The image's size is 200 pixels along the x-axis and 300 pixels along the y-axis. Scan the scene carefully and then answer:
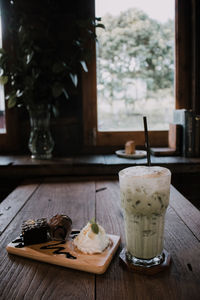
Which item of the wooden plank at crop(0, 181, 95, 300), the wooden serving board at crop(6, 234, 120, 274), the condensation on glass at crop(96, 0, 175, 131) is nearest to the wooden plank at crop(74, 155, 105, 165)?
the condensation on glass at crop(96, 0, 175, 131)

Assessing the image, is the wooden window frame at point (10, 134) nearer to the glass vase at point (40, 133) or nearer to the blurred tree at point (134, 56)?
the glass vase at point (40, 133)

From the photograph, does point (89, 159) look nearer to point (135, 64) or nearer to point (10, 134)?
point (10, 134)

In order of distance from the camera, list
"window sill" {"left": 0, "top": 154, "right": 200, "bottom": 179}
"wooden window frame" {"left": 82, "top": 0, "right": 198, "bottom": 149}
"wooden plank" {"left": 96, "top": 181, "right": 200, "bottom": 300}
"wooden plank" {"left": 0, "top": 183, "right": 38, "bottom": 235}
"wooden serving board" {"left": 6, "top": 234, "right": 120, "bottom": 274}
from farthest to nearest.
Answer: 1. "wooden window frame" {"left": 82, "top": 0, "right": 198, "bottom": 149}
2. "window sill" {"left": 0, "top": 154, "right": 200, "bottom": 179}
3. "wooden plank" {"left": 0, "top": 183, "right": 38, "bottom": 235}
4. "wooden serving board" {"left": 6, "top": 234, "right": 120, "bottom": 274}
5. "wooden plank" {"left": 96, "top": 181, "right": 200, "bottom": 300}

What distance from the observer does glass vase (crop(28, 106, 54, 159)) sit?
2.33 m

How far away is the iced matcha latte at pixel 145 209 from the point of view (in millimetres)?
833

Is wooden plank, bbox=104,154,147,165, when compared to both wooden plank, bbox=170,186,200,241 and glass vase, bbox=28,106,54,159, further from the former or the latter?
wooden plank, bbox=170,186,200,241

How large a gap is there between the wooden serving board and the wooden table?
1cm

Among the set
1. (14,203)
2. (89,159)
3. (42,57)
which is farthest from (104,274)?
(42,57)

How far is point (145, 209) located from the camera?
0.85m

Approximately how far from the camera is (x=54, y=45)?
2518 mm

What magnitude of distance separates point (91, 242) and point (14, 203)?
2.30ft

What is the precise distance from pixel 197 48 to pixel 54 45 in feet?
3.80

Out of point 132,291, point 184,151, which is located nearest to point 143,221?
point 132,291

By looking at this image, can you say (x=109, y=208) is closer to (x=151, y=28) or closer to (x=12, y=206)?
(x=12, y=206)
